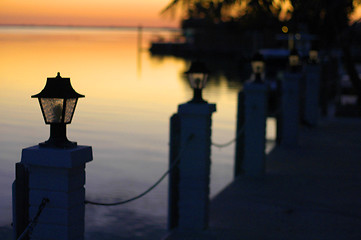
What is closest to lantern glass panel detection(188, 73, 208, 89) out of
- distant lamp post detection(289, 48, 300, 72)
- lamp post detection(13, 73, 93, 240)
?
lamp post detection(13, 73, 93, 240)

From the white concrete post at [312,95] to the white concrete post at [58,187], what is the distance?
1322 cm

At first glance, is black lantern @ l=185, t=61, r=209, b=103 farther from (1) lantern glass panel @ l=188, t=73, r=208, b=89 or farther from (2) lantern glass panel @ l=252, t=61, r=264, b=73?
(2) lantern glass panel @ l=252, t=61, r=264, b=73

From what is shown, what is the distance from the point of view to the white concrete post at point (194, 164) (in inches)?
285

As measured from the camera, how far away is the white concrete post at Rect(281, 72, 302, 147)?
44.8 ft

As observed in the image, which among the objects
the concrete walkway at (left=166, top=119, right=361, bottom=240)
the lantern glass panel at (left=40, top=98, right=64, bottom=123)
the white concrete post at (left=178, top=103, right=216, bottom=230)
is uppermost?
the lantern glass panel at (left=40, top=98, right=64, bottom=123)

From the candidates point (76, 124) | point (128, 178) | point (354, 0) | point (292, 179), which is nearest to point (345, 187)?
point (292, 179)

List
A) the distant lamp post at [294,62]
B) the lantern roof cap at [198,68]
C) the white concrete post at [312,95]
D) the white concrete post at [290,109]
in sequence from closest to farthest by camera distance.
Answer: the lantern roof cap at [198,68] < the white concrete post at [290,109] < the distant lamp post at [294,62] < the white concrete post at [312,95]

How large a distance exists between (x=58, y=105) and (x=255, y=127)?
20.8 feet

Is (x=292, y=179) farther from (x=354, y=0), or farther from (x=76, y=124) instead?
(x=76, y=124)

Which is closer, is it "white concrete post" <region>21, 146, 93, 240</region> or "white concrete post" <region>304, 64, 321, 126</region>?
"white concrete post" <region>21, 146, 93, 240</region>

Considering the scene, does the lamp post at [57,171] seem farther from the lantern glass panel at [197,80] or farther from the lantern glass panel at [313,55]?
the lantern glass panel at [313,55]

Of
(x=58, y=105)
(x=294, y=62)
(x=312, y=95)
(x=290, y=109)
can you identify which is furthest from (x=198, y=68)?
(x=312, y=95)

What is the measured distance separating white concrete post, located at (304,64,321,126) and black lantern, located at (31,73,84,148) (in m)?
13.3

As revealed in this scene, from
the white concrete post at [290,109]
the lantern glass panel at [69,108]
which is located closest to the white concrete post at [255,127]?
the white concrete post at [290,109]
